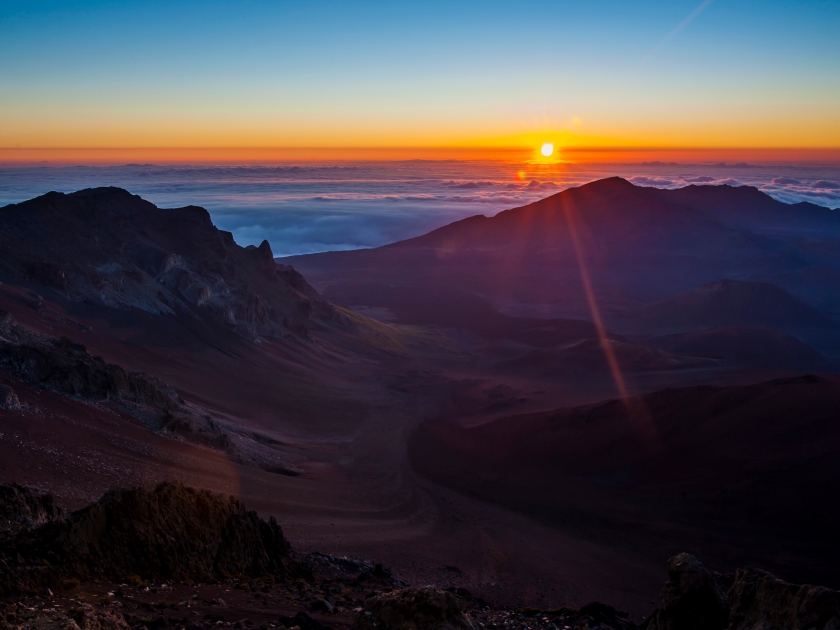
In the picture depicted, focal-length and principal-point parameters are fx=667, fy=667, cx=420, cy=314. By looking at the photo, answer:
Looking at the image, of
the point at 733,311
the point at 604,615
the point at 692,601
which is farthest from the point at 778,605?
the point at 733,311

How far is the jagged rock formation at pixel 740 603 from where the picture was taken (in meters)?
6.46

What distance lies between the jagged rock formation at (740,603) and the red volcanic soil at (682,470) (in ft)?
31.2

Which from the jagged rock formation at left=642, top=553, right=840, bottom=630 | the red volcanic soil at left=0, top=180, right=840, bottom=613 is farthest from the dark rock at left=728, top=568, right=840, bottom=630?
the red volcanic soil at left=0, top=180, right=840, bottom=613

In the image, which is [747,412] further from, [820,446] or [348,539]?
[348,539]

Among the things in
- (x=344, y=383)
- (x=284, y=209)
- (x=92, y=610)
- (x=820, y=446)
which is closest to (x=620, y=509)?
(x=820, y=446)

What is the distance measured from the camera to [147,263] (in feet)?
121

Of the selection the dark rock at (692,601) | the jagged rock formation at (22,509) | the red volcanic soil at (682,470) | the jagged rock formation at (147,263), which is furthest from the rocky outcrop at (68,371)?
the dark rock at (692,601)

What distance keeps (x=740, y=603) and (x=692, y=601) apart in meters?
0.83

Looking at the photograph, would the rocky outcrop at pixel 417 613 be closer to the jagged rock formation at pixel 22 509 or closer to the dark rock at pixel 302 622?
the dark rock at pixel 302 622

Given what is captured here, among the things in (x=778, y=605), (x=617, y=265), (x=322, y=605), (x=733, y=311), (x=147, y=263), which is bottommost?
(x=733, y=311)

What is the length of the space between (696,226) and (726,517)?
92.8 metres

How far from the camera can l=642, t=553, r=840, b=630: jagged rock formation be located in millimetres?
6465

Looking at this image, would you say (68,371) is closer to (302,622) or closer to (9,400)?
(9,400)

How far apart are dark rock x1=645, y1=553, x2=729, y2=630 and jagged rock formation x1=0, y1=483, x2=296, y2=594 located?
6.39 metres
